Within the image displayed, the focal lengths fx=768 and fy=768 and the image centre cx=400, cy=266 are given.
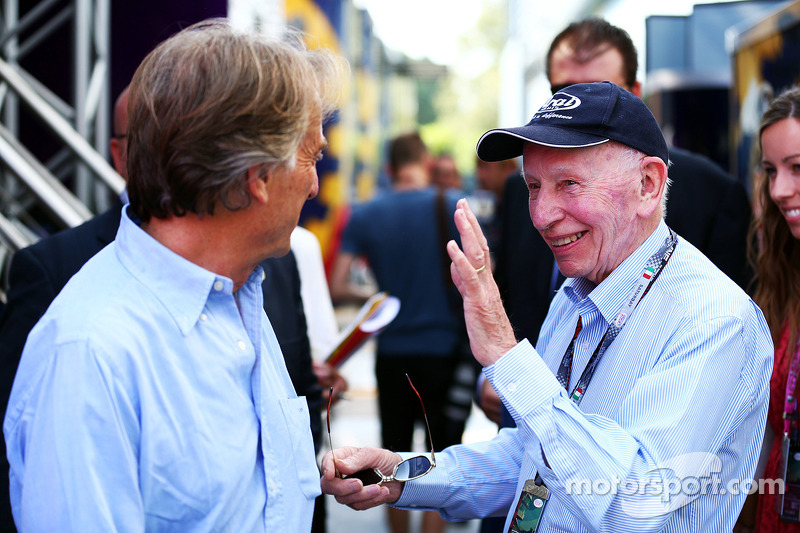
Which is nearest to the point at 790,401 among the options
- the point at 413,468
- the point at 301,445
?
the point at 413,468

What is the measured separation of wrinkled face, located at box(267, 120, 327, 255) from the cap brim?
434 millimetres

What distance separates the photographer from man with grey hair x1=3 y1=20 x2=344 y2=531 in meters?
1.18

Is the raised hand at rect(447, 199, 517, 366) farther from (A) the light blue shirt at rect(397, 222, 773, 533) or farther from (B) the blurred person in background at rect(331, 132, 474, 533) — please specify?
(B) the blurred person in background at rect(331, 132, 474, 533)

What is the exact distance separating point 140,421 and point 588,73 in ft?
7.01

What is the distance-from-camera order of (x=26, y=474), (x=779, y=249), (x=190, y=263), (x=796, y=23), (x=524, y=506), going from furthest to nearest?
(x=796, y=23)
(x=779, y=249)
(x=524, y=506)
(x=190, y=263)
(x=26, y=474)

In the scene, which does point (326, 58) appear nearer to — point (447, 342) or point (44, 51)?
point (447, 342)

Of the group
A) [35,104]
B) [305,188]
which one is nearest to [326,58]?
[305,188]

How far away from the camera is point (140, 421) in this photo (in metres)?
1.24

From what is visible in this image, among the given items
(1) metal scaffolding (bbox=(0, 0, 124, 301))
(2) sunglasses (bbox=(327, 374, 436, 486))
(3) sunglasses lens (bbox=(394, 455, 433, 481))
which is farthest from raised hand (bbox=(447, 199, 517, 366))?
(1) metal scaffolding (bbox=(0, 0, 124, 301))

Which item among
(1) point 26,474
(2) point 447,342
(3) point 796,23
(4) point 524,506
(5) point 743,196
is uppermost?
(3) point 796,23

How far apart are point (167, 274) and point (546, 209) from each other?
86 cm

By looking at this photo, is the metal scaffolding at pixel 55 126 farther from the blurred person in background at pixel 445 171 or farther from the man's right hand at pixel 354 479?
the blurred person in background at pixel 445 171

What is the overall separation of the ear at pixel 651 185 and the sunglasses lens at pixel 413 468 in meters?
0.79

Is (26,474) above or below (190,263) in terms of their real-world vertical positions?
below
